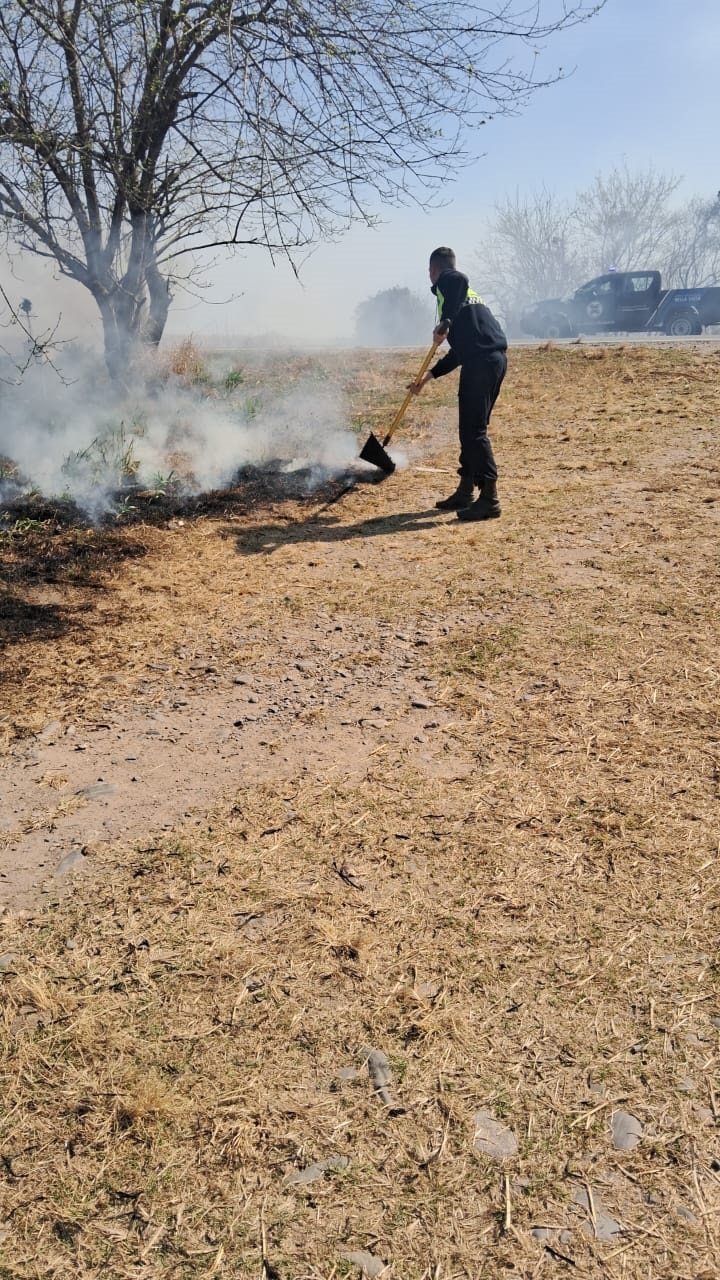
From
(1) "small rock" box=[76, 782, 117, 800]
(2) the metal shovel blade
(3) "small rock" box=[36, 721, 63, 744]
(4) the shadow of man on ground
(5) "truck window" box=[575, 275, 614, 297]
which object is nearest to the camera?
(1) "small rock" box=[76, 782, 117, 800]

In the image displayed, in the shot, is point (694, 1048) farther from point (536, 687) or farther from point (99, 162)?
point (99, 162)

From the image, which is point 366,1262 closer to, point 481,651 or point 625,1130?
point 625,1130

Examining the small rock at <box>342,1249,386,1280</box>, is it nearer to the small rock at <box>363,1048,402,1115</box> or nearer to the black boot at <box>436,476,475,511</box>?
the small rock at <box>363,1048,402,1115</box>

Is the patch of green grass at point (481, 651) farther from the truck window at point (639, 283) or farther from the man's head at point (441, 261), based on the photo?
the truck window at point (639, 283)

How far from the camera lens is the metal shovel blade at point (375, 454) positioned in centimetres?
669

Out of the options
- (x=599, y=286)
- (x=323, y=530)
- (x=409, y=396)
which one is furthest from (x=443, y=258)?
(x=599, y=286)

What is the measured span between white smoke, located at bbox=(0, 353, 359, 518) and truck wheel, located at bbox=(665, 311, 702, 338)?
58.2 ft

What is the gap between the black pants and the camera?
19.0 ft

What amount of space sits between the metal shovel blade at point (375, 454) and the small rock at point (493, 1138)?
5.52m

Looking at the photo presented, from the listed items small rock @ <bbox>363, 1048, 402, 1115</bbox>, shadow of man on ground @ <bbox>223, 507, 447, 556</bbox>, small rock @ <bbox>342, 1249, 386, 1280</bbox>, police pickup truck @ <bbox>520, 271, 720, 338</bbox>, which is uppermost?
police pickup truck @ <bbox>520, 271, 720, 338</bbox>

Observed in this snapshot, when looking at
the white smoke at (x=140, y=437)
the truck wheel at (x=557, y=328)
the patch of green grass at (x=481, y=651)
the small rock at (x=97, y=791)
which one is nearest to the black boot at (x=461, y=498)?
the white smoke at (x=140, y=437)

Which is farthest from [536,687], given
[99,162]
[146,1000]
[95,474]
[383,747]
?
[99,162]

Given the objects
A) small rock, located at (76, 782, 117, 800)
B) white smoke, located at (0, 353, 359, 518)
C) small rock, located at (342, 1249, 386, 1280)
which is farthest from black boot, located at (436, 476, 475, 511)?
small rock, located at (342, 1249, 386, 1280)

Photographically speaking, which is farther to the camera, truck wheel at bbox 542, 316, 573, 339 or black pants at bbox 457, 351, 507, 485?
truck wheel at bbox 542, 316, 573, 339
